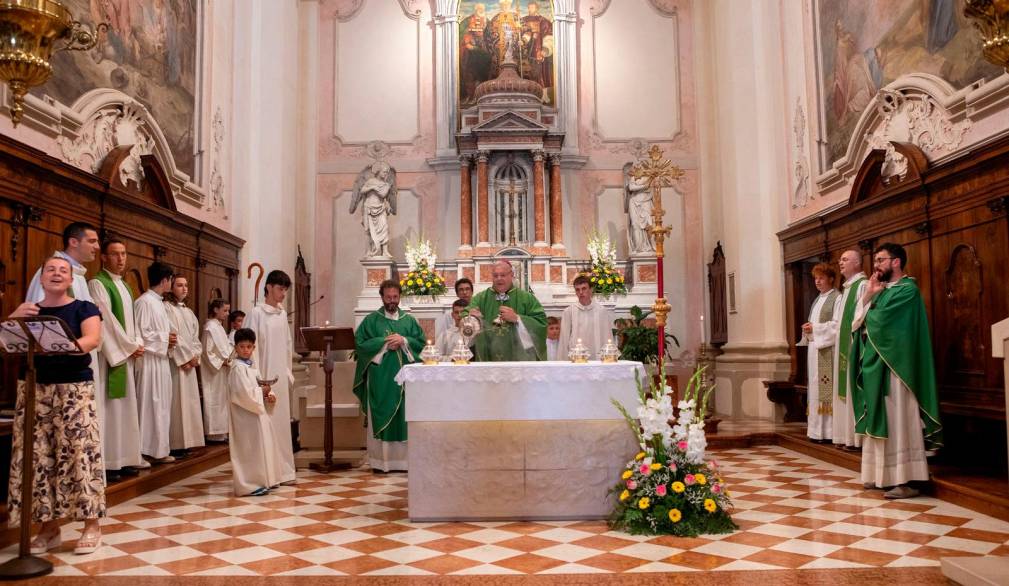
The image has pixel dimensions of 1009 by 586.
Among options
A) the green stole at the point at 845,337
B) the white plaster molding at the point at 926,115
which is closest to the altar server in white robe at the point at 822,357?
the green stole at the point at 845,337

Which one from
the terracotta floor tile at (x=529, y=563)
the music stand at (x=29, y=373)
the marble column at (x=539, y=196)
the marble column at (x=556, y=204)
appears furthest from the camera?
the marble column at (x=556, y=204)

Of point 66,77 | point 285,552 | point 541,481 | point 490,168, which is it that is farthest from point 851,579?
point 490,168

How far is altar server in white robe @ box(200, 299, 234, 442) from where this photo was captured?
8.56 metres

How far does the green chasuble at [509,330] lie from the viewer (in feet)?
21.3

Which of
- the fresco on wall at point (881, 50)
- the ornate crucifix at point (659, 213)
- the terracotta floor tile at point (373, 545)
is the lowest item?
the terracotta floor tile at point (373, 545)

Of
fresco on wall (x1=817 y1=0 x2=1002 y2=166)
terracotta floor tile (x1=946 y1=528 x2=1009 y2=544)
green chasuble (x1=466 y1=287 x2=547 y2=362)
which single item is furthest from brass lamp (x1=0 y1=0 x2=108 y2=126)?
fresco on wall (x1=817 y1=0 x2=1002 y2=166)

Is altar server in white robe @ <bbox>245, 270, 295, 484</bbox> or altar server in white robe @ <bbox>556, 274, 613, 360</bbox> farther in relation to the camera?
altar server in white robe @ <bbox>556, 274, 613, 360</bbox>

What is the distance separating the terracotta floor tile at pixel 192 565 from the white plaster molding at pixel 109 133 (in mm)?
4075

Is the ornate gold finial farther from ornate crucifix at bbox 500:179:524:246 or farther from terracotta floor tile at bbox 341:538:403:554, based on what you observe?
ornate crucifix at bbox 500:179:524:246

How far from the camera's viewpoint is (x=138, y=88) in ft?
27.2

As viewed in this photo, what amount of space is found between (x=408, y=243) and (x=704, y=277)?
5128 mm

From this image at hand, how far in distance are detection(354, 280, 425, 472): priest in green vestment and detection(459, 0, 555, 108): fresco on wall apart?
23.2 ft

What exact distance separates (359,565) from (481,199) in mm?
9485

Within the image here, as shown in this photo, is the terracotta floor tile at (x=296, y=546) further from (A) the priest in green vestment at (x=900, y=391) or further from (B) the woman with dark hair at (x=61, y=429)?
(A) the priest in green vestment at (x=900, y=391)
